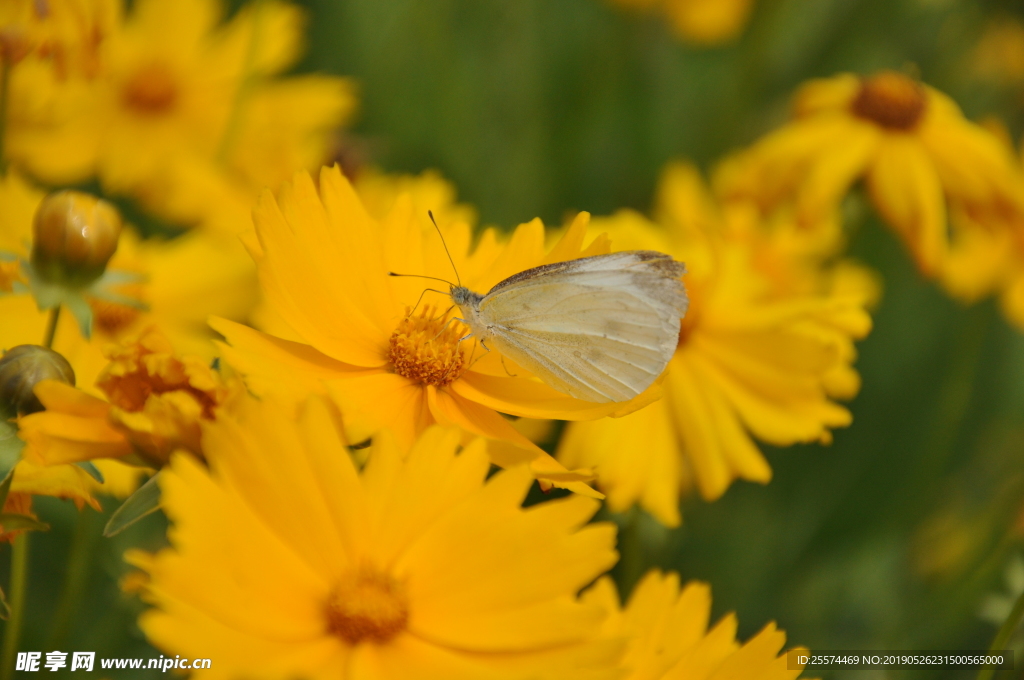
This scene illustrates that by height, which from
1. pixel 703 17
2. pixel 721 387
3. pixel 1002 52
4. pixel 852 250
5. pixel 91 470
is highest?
pixel 1002 52

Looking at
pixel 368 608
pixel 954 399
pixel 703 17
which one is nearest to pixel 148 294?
pixel 368 608

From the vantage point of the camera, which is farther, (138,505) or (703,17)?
(703,17)

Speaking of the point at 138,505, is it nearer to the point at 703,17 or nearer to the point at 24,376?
the point at 24,376

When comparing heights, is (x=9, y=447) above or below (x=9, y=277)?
below

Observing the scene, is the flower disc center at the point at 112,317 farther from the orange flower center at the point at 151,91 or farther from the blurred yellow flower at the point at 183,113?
the orange flower center at the point at 151,91

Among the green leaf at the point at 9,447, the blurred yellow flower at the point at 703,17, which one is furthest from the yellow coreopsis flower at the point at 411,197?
the blurred yellow flower at the point at 703,17

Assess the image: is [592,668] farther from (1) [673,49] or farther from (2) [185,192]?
(1) [673,49]

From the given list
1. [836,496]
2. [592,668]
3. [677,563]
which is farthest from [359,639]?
[836,496]
